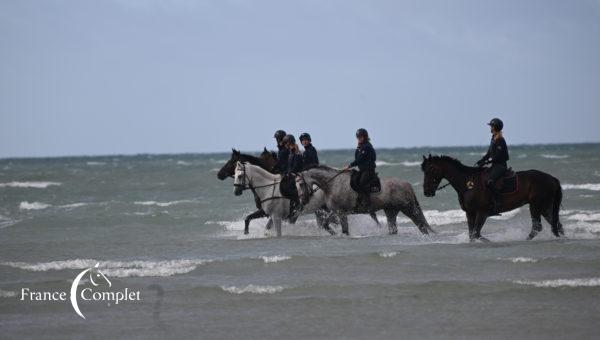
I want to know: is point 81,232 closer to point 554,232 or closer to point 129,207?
point 129,207

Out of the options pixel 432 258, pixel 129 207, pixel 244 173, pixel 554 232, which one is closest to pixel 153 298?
pixel 432 258

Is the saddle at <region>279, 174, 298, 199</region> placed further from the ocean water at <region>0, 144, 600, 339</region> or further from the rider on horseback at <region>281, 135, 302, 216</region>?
the ocean water at <region>0, 144, 600, 339</region>

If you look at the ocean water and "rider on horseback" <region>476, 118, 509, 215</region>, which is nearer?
the ocean water

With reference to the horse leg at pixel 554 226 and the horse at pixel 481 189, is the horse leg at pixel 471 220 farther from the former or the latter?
the horse leg at pixel 554 226

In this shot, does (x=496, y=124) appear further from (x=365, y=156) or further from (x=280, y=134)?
(x=280, y=134)

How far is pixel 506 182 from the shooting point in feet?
51.7

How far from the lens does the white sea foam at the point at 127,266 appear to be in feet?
46.2

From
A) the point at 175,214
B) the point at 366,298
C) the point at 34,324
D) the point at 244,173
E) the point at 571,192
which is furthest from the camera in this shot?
the point at 571,192

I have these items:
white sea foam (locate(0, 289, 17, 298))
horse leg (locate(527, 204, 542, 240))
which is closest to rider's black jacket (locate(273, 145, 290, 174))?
horse leg (locate(527, 204, 542, 240))

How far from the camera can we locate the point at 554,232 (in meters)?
16.4

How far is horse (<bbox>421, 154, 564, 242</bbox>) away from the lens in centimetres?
1586

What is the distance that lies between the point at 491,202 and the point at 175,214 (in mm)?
14485

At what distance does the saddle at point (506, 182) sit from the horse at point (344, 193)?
2480 millimetres

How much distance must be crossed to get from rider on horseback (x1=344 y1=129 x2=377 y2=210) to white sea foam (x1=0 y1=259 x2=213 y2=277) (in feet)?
12.6
